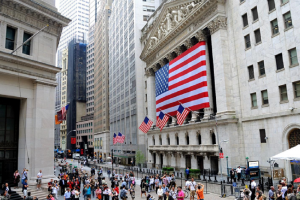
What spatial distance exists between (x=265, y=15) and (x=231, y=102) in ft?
38.7

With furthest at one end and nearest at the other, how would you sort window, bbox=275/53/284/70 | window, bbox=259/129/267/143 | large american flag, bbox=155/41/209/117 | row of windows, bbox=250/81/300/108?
large american flag, bbox=155/41/209/117 → window, bbox=259/129/267/143 → window, bbox=275/53/284/70 → row of windows, bbox=250/81/300/108

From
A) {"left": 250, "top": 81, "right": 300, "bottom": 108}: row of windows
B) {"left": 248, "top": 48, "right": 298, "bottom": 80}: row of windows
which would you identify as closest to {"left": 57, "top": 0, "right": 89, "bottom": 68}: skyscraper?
{"left": 248, "top": 48, "right": 298, "bottom": 80}: row of windows

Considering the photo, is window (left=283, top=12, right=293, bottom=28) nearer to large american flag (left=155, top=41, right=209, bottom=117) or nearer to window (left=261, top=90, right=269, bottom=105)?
window (left=261, top=90, right=269, bottom=105)

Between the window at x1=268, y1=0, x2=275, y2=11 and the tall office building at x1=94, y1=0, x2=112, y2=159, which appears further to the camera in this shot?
the tall office building at x1=94, y1=0, x2=112, y2=159

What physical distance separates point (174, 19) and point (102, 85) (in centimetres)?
6509

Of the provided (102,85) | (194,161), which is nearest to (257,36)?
(194,161)

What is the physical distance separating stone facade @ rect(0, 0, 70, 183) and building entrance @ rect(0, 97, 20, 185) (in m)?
0.45

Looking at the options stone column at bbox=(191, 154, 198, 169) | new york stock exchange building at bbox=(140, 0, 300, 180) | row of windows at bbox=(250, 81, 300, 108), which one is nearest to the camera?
row of windows at bbox=(250, 81, 300, 108)

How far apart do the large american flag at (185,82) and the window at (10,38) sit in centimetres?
2685

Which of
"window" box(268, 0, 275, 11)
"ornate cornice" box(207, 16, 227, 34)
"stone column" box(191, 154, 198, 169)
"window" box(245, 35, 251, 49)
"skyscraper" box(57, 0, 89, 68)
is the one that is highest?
"skyscraper" box(57, 0, 89, 68)

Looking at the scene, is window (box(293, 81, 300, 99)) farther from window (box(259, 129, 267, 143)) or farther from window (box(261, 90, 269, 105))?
window (box(259, 129, 267, 143))

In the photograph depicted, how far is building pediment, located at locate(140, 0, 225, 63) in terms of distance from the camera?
133 feet

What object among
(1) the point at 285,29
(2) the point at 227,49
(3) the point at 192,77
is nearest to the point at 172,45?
(3) the point at 192,77

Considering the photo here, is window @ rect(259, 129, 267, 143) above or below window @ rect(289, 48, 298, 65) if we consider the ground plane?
below
